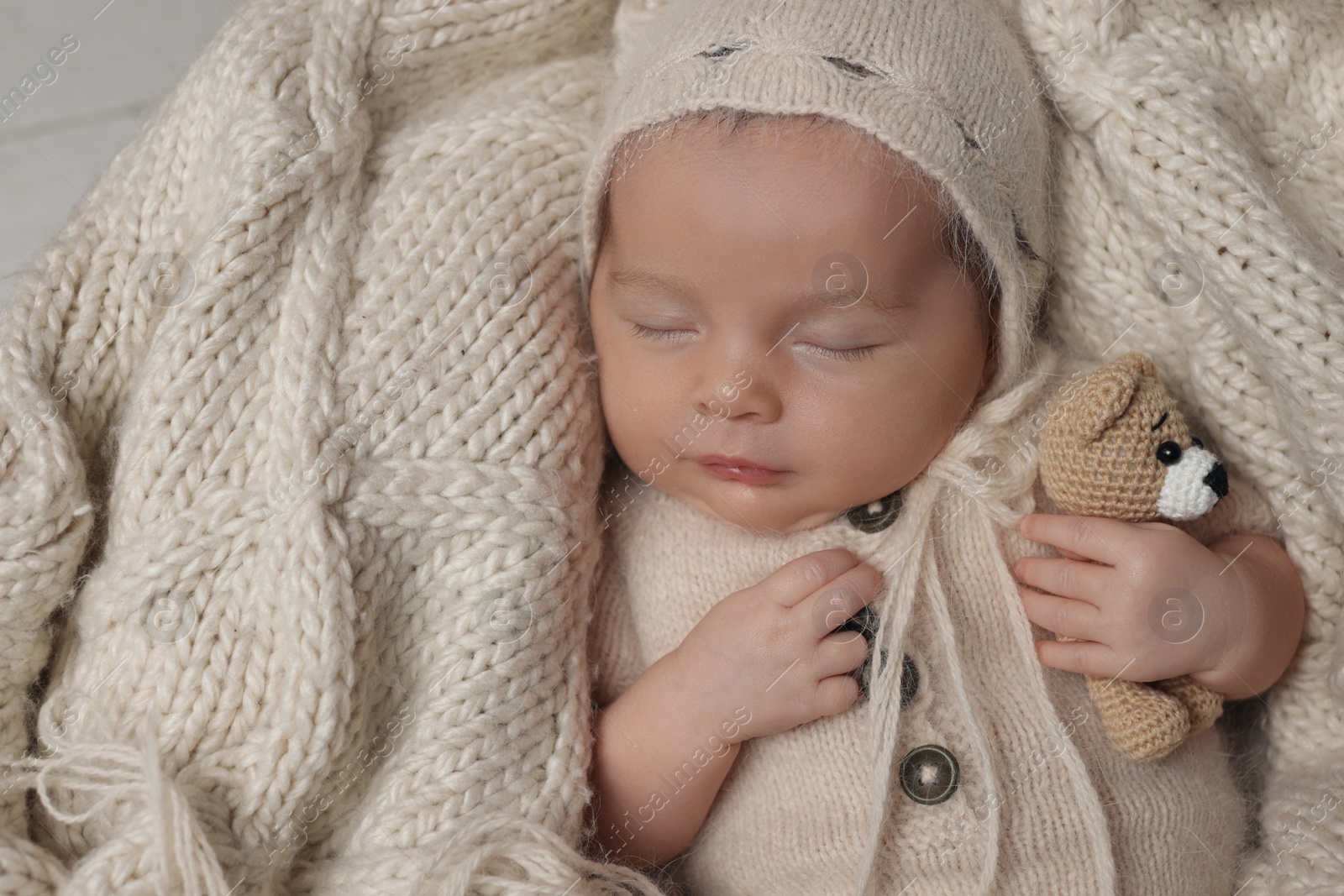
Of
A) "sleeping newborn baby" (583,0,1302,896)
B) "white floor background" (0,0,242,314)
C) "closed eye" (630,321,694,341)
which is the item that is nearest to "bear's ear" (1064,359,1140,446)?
"sleeping newborn baby" (583,0,1302,896)

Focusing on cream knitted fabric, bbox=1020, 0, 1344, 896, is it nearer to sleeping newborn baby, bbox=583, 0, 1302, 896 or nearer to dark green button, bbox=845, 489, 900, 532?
sleeping newborn baby, bbox=583, 0, 1302, 896

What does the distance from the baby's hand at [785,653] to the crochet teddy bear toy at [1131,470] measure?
28 centimetres

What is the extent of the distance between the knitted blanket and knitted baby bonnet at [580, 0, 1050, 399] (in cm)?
9

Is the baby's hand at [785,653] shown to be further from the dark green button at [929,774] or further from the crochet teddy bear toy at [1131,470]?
the crochet teddy bear toy at [1131,470]

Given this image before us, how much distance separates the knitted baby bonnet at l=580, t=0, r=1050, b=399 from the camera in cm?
124

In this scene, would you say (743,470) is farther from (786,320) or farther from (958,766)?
(958,766)

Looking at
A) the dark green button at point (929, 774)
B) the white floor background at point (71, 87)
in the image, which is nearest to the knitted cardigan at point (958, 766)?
the dark green button at point (929, 774)

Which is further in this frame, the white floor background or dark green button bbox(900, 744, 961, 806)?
the white floor background

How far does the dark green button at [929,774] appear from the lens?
1.26 meters

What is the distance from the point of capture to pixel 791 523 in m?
1.39

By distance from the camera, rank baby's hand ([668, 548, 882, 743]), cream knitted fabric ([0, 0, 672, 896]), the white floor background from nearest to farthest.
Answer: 1. cream knitted fabric ([0, 0, 672, 896])
2. baby's hand ([668, 548, 882, 743])
3. the white floor background

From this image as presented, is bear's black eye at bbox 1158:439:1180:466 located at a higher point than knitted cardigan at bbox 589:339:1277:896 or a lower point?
higher

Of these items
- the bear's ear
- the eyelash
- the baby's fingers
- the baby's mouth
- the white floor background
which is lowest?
the baby's fingers

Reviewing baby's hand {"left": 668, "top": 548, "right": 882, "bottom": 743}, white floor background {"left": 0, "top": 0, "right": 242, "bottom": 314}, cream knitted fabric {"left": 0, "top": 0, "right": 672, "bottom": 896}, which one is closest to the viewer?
cream knitted fabric {"left": 0, "top": 0, "right": 672, "bottom": 896}
